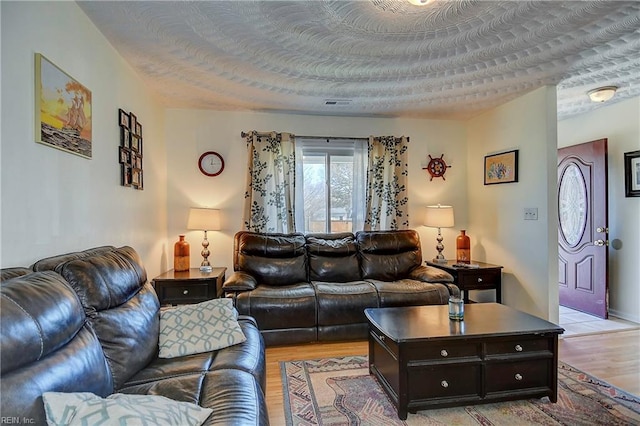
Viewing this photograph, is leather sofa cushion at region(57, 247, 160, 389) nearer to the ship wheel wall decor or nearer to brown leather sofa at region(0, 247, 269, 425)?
brown leather sofa at region(0, 247, 269, 425)

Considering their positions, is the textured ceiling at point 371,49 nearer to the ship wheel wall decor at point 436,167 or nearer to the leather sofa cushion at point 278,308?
the ship wheel wall decor at point 436,167

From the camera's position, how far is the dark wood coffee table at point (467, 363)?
198 centimetres

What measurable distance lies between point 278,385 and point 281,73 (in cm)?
252

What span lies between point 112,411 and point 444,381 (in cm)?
170

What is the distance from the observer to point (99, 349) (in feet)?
4.79

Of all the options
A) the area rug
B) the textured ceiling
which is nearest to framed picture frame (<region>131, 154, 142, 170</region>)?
the textured ceiling

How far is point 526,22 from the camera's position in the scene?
2250 millimetres

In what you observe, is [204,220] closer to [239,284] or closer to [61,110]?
[239,284]

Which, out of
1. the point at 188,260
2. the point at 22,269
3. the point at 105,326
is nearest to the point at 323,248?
the point at 188,260

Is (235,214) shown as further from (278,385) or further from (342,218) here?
(278,385)

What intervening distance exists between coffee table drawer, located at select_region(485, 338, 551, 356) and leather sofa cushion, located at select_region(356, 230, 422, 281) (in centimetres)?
176

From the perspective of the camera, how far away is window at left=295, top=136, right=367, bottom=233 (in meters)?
4.30

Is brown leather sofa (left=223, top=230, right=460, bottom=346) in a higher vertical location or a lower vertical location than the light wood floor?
higher

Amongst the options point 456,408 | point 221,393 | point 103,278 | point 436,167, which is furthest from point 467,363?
point 436,167
